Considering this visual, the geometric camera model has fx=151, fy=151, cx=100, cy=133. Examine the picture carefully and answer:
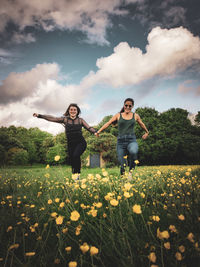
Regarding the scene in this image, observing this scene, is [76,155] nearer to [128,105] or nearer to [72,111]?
[72,111]

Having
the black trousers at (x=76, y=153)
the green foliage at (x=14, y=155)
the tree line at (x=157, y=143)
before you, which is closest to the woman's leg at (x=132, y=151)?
the black trousers at (x=76, y=153)

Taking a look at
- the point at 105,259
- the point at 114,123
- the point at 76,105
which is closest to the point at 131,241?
the point at 105,259

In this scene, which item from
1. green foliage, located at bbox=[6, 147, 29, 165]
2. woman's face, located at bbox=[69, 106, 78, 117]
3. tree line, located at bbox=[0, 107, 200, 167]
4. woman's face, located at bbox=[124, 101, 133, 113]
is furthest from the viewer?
tree line, located at bbox=[0, 107, 200, 167]

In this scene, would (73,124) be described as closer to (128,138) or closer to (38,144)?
(128,138)

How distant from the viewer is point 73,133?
15.4 feet

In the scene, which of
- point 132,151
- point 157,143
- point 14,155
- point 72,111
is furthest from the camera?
point 157,143

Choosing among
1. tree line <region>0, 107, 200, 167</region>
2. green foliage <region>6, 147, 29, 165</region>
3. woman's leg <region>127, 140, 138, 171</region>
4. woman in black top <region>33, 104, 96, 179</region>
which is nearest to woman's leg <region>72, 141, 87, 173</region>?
woman in black top <region>33, 104, 96, 179</region>

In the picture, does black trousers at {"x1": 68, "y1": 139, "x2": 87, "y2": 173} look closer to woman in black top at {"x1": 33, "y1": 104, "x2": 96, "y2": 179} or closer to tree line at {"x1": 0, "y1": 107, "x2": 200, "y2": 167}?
woman in black top at {"x1": 33, "y1": 104, "x2": 96, "y2": 179}

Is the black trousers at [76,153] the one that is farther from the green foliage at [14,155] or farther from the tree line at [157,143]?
the green foliage at [14,155]

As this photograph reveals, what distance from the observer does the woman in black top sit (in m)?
4.54

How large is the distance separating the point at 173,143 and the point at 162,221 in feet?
78.6

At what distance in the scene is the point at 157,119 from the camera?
25391mm

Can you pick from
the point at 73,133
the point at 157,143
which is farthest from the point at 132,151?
the point at 157,143

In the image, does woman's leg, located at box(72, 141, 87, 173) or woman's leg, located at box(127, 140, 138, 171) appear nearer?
woman's leg, located at box(127, 140, 138, 171)
